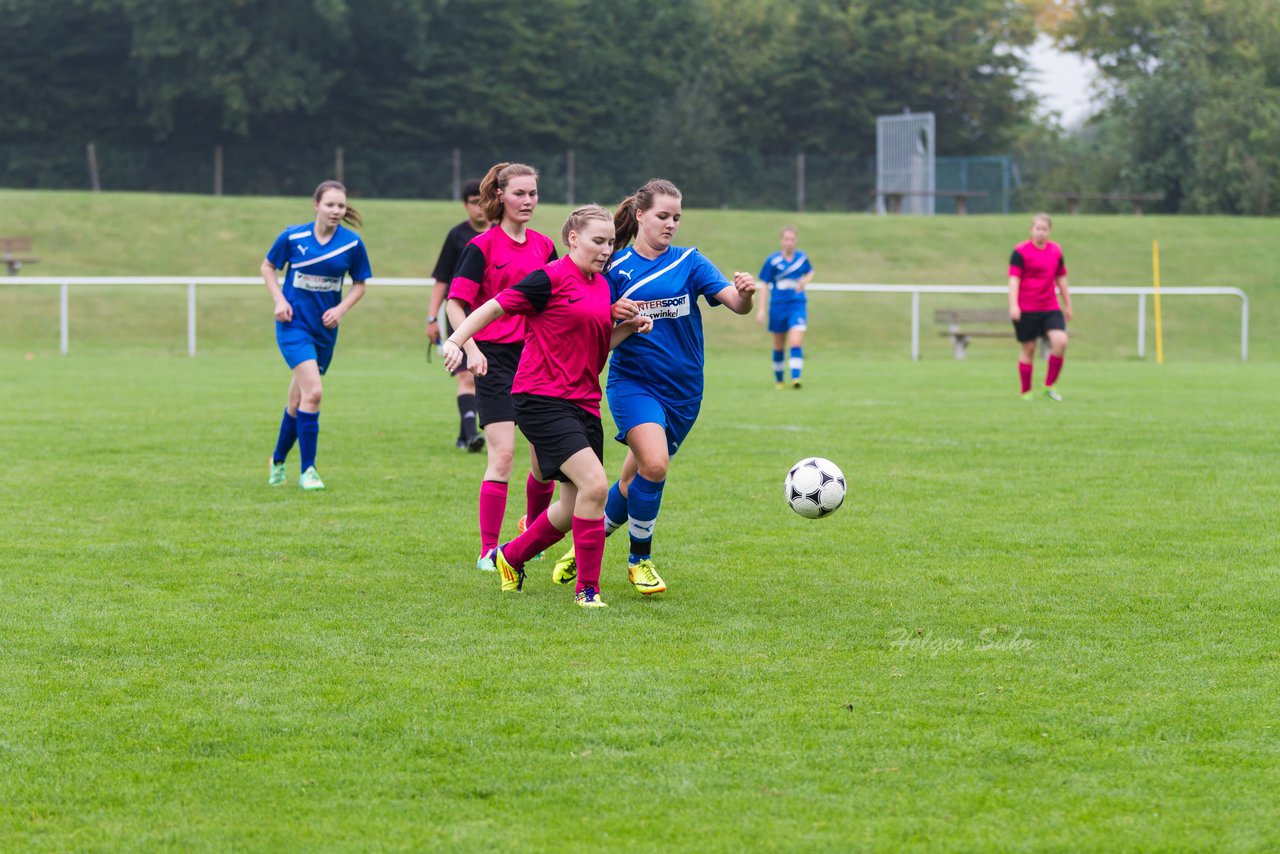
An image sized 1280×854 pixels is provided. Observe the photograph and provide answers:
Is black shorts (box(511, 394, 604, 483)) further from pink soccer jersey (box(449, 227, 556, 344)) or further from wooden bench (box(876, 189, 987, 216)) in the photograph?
wooden bench (box(876, 189, 987, 216))

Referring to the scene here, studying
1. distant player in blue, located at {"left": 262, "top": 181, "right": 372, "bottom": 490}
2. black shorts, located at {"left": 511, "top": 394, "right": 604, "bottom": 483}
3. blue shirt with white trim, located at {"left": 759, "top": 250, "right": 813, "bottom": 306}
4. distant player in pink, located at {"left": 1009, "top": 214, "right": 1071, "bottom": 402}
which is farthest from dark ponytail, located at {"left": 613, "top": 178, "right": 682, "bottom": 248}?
blue shirt with white trim, located at {"left": 759, "top": 250, "right": 813, "bottom": 306}

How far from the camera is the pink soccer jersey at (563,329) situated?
5887 mm

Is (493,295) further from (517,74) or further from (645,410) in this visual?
(517,74)

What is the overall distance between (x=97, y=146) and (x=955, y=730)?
141 ft

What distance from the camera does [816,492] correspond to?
6.71m

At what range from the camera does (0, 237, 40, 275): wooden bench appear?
27844 mm

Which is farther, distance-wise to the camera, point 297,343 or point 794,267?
point 794,267

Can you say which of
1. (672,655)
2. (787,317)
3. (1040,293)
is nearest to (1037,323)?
(1040,293)

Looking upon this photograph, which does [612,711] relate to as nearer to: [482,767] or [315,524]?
[482,767]

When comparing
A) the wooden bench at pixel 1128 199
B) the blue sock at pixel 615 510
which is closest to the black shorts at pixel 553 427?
the blue sock at pixel 615 510

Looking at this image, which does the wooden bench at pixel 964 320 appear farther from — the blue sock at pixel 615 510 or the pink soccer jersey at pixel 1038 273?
the blue sock at pixel 615 510

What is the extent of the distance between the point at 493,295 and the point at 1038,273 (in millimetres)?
10329

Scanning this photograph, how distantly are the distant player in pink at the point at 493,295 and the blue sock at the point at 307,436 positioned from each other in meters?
2.41

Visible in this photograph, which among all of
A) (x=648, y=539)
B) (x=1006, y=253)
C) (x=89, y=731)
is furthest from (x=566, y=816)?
(x=1006, y=253)
